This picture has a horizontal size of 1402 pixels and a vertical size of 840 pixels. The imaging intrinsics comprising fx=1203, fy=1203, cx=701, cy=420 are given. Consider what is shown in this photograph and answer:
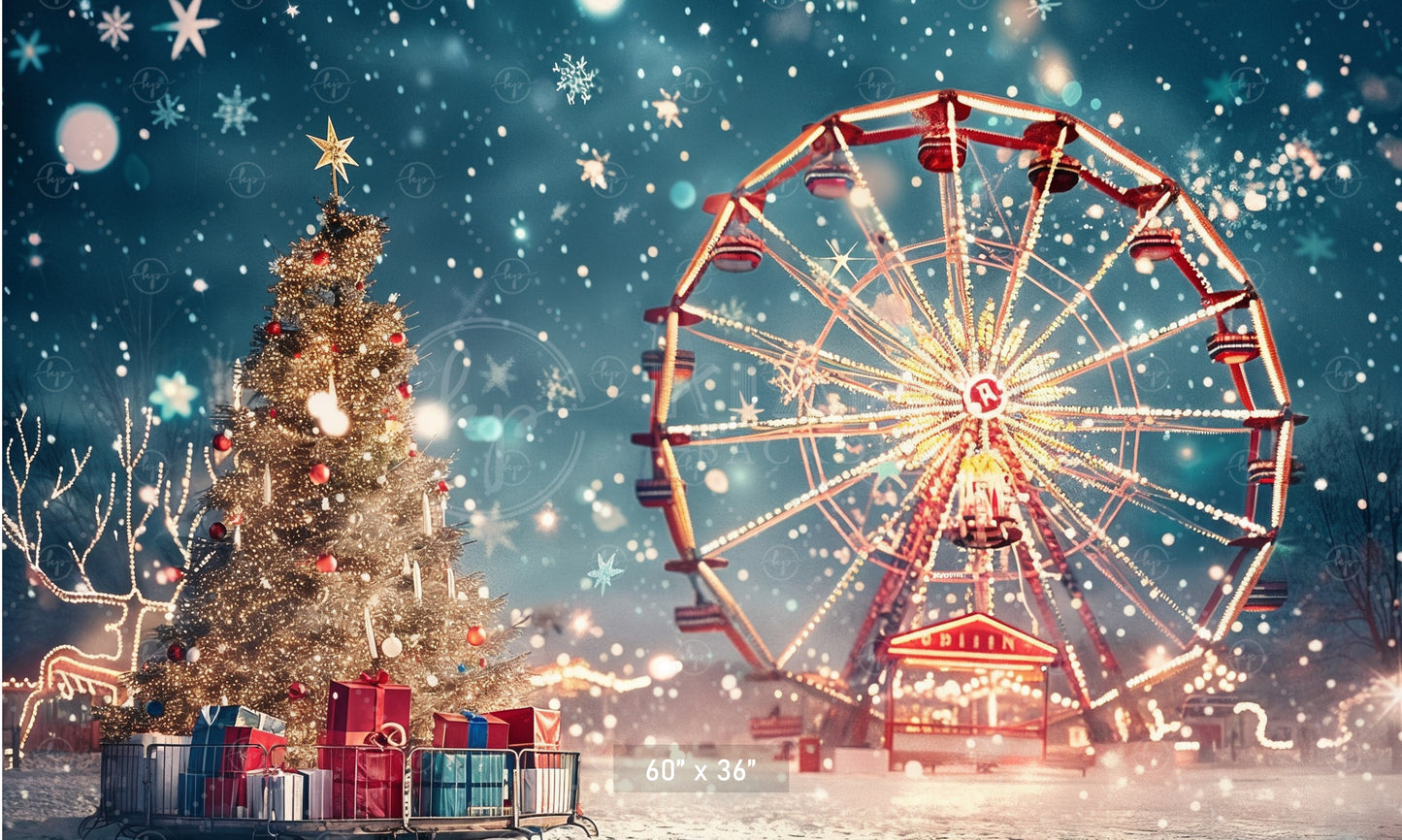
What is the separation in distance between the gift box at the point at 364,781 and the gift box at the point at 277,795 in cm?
14

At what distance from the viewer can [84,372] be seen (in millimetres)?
11836

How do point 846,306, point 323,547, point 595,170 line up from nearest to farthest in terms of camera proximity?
point 323,547 < point 595,170 < point 846,306

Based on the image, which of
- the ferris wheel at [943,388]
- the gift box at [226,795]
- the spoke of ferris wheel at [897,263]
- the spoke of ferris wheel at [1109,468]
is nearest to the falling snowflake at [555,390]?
the ferris wheel at [943,388]

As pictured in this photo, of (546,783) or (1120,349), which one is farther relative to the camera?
(1120,349)

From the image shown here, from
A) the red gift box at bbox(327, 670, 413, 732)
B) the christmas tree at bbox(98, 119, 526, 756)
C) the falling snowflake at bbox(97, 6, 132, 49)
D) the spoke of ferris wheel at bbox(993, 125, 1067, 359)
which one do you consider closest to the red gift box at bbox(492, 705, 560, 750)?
the red gift box at bbox(327, 670, 413, 732)

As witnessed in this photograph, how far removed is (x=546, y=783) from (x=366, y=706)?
97 centimetres

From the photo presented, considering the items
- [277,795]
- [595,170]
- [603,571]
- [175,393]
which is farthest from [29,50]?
[277,795]

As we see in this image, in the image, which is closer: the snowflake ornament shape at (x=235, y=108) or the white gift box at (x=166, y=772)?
the white gift box at (x=166, y=772)

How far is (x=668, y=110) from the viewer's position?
10.7 meters

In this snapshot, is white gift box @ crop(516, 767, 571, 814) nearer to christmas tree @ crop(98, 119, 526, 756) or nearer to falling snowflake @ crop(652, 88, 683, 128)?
christmas tree @ crop(98, 119, 526, 756)

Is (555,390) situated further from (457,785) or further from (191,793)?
(191,793)

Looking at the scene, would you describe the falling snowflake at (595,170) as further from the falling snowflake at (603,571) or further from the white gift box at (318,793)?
the white gift box at (318,793)

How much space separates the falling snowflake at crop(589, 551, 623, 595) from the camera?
35.0ft

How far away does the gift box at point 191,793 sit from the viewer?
5.45 m
